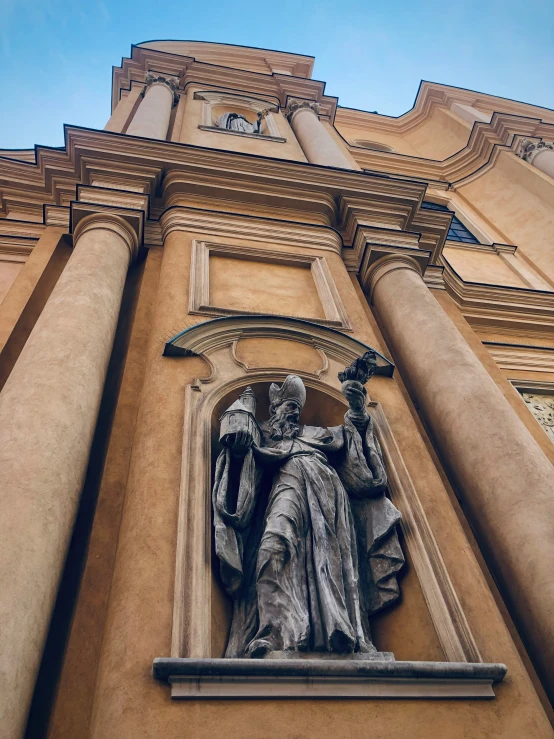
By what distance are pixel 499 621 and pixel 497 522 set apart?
2.72 ft

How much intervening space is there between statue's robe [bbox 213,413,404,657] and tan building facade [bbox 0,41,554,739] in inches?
5.6

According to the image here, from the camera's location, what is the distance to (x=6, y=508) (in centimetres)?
356

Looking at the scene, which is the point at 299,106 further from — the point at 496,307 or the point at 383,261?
the point at 383,261

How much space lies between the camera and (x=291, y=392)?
5043 mm

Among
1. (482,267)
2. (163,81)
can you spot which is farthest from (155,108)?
(482,267)

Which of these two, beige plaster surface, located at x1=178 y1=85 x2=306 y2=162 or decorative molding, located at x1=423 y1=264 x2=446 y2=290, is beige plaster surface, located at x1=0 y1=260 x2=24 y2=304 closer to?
beige plaster surface, located at x1=178 y1=85 x2=306 y2=162

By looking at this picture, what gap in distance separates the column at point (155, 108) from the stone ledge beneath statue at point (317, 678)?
317 inches

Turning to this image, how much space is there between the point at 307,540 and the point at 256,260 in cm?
425

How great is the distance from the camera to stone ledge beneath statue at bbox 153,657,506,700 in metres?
3.10

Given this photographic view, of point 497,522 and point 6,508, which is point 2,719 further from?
point 497,522

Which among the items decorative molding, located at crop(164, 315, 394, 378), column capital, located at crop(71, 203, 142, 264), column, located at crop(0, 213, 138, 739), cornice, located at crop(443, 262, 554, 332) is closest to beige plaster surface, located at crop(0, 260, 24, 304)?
column capital, located at crop(71, 203, 142, 264)

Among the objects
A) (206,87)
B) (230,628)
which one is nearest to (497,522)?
(230,628)

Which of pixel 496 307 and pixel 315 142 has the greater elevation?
pixel 315 142

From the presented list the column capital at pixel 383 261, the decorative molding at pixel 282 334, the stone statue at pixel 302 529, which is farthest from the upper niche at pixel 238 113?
the stone statue at pixel 302 529
